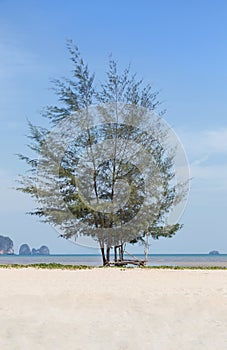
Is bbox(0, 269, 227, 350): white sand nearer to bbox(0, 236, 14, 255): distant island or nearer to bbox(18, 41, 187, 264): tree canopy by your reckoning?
bbox(18, 41, 187, 264): tree canopy

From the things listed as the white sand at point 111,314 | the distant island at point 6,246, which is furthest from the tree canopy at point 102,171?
the distant island at point 6,246

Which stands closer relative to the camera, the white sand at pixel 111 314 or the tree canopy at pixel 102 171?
the white sand at pixel 111 314

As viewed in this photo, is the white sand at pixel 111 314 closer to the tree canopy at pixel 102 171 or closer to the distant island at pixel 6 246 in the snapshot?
the tree canopy at pixel 102 171

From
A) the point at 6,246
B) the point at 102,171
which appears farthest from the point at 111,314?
the point at 6,246

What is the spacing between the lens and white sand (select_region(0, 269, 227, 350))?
7.92m

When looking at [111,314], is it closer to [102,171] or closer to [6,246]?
[102,171]

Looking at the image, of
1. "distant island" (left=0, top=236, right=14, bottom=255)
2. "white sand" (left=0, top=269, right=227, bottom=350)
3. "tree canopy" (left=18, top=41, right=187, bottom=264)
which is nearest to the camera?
"white sand" (left=0, top=269, right=227, bottom=350)

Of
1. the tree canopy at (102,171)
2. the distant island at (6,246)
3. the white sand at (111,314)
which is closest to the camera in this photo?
the white sand at (111,314)

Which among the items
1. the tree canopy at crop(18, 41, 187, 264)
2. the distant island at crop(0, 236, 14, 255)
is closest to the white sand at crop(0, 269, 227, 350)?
the tree canopy at crop(18, 41, 187, 264)

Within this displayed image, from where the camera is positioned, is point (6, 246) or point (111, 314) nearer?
point (111, 314)

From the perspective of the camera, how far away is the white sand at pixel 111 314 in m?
7.92

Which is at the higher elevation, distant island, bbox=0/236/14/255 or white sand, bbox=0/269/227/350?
distant island, bbox=0/236/14/255

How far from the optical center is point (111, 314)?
9.49 meters

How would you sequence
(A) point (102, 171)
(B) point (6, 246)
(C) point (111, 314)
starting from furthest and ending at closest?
(B) point (6, 246) → (A) point (102, 171) → (C) point (111, 314)
